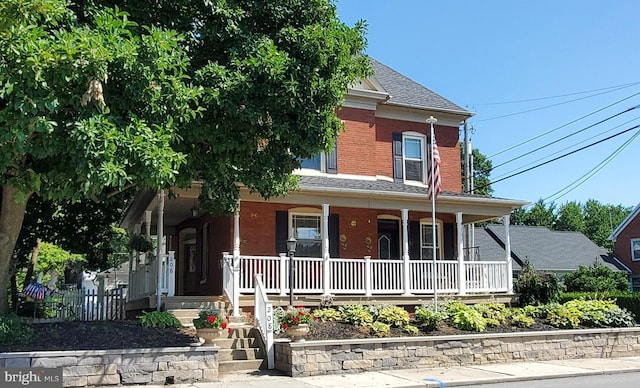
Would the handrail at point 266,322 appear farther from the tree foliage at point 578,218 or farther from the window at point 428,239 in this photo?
the tree foliage at point 578,218

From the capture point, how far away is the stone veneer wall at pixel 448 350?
11484 millimetres

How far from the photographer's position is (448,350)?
12938 millimetres

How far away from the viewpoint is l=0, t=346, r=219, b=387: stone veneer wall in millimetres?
9750

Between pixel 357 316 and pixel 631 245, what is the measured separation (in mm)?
33758

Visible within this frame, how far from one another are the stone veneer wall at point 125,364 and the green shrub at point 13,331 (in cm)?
116

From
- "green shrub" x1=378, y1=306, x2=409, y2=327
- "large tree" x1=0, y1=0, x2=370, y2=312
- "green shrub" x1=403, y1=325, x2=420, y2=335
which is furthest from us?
"green shrub" x1=378, y1=306, x2=409, y2=327

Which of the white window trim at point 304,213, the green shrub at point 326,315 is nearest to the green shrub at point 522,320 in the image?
the green shrub at point 326,315

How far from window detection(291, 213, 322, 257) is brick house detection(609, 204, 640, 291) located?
99.6 feet

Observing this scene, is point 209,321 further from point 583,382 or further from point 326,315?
point 583,382

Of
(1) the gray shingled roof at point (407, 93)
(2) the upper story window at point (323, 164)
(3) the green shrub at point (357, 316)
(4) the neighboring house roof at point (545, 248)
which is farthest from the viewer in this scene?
(4) the neighboring house roof at point (545, 248)

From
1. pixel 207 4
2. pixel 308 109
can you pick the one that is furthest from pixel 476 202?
pixel 207 4

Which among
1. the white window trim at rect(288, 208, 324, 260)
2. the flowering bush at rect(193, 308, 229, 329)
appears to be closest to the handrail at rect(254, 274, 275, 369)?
the flowering bush at rect(193, 308, 229, 329)

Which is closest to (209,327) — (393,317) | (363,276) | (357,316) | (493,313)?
(357,316)

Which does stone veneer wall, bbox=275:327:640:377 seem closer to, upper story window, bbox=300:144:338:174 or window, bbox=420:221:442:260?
window, bbox=420:221:442:260
